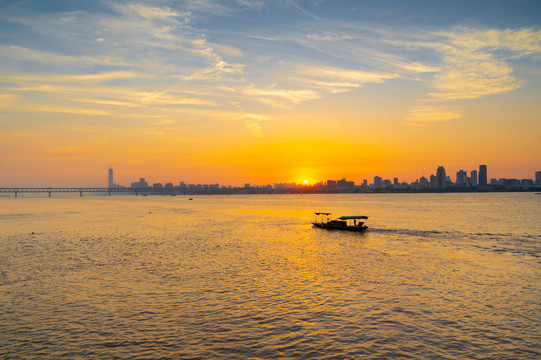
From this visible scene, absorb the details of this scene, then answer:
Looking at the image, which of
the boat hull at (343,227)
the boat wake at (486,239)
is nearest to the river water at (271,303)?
the boat wake at (486,239)

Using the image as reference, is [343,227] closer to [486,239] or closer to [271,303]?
[486,239]

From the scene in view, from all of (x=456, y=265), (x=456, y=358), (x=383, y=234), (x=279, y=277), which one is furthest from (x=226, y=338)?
(x=383, y=234)

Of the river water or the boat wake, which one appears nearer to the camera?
the river water

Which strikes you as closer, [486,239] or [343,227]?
[486,239]

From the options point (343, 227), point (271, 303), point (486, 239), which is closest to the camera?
point (271, 303)

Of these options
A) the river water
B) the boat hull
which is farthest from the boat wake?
the boat hull

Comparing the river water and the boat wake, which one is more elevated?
the river water

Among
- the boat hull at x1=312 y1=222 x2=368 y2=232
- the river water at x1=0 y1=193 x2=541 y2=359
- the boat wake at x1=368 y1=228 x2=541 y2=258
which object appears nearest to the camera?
the river water at x1=0 y1=193 x2=541 y2=359

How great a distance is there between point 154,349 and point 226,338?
444 centimetres

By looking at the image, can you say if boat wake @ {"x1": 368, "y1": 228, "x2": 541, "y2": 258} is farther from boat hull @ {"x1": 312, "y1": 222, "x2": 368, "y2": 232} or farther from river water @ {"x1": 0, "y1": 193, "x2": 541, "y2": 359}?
boat hull @ {"x1": 312, "y1": 222, "x2": 368, "y2": 232}

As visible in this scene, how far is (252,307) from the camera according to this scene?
29031 mm

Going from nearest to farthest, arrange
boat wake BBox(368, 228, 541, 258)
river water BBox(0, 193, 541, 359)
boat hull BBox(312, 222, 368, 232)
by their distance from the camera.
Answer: river water BBox(0, 193, 541, 359)
boat wake BBox(368, 228, 541, 258)
boat hull BBox(312, 222, 368, 232)

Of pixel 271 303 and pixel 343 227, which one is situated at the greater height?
pixel 271 303

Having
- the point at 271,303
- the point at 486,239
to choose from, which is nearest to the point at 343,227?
the point at 486,239
